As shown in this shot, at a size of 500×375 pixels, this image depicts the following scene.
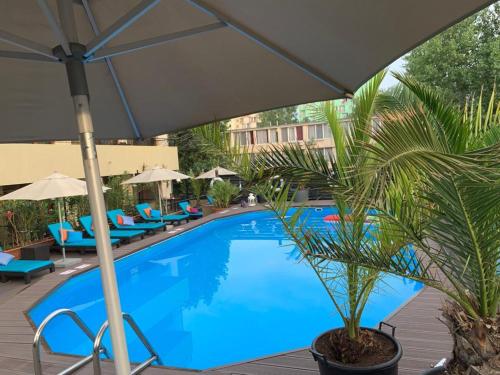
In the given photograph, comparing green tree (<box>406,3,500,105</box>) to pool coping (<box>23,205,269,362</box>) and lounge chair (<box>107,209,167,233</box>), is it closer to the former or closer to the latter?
pool coping (<box>23,205,269,362</box>)

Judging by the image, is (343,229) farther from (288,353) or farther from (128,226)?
(128,226)

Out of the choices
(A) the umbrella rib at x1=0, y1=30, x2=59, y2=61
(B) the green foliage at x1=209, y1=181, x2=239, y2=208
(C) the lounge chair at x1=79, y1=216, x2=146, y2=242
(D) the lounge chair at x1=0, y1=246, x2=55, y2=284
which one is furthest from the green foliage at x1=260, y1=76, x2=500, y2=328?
(B) the green foliage at x1=209, y1=181, x2=239, y2=208

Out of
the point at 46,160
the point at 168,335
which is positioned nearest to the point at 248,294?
the point at 168,335

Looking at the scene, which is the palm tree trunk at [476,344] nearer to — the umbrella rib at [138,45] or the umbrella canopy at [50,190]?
the umbrella rib at [138,45]

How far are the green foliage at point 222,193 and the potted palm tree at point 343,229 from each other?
50.0 ft

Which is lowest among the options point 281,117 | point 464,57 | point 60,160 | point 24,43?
point 24,43

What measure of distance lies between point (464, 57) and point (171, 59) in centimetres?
2069

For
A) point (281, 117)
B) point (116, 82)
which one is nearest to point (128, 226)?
point (116, 82)

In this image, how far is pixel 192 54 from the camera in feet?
9.61

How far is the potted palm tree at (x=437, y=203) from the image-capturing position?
77.9 inches

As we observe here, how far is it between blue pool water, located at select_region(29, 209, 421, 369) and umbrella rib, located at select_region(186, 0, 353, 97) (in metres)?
1.58

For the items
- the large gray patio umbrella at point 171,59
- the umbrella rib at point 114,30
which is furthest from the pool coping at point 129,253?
the umbrella rib at point 114,30

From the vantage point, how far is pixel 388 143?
1.99 m

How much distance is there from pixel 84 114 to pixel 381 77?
8.24ft
